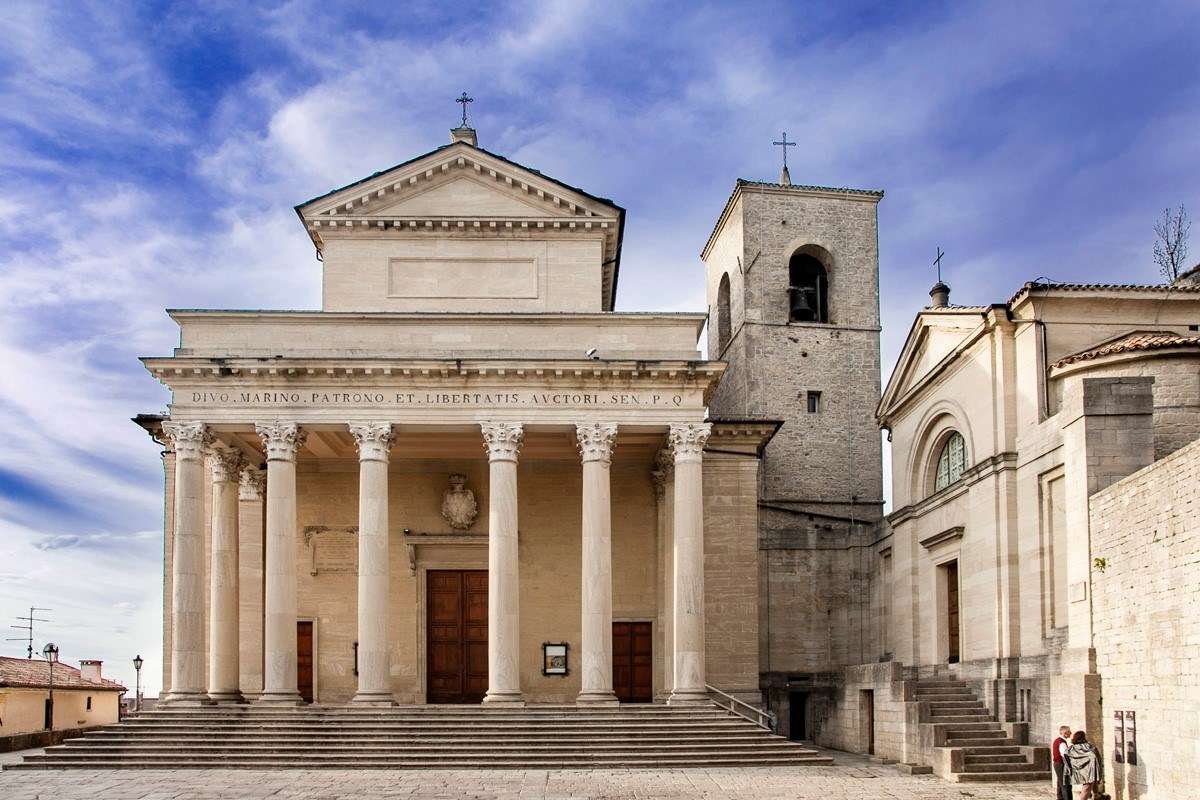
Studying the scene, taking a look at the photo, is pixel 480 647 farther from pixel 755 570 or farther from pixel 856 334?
pixel 856 334

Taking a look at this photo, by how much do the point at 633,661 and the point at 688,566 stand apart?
18.6ft

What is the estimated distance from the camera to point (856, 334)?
38.9 m

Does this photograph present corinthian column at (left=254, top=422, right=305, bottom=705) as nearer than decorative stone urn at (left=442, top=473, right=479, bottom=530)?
Yes

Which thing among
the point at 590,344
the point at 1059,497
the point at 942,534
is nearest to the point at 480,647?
the point at 590,344

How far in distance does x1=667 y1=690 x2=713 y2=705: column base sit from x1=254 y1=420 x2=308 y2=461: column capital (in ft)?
31.9

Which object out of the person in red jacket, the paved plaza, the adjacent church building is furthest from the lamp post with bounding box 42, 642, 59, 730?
the person in red jacket

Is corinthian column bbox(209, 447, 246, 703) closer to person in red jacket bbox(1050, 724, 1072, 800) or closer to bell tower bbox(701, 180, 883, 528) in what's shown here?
bell tower bbox(701, 180, 883, 528)

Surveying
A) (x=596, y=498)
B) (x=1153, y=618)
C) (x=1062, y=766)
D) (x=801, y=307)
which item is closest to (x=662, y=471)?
(x=596, y=498)

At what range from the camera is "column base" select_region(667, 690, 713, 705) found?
87.1ft

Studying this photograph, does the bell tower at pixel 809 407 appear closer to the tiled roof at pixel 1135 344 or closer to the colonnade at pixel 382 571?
the colonnade at pixel 382 571

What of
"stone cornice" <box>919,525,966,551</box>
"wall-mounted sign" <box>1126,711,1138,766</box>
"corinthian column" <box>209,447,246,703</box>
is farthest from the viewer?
"stone cornice" <box>919,525,966,551</box>

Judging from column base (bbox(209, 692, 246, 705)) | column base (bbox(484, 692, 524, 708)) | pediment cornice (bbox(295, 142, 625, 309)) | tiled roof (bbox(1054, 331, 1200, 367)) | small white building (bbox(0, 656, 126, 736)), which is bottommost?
small white building (bbox(0, 656, 126, 736))

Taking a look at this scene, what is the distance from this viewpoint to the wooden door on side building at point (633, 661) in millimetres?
31922

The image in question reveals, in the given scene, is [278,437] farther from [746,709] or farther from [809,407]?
[809,407]
